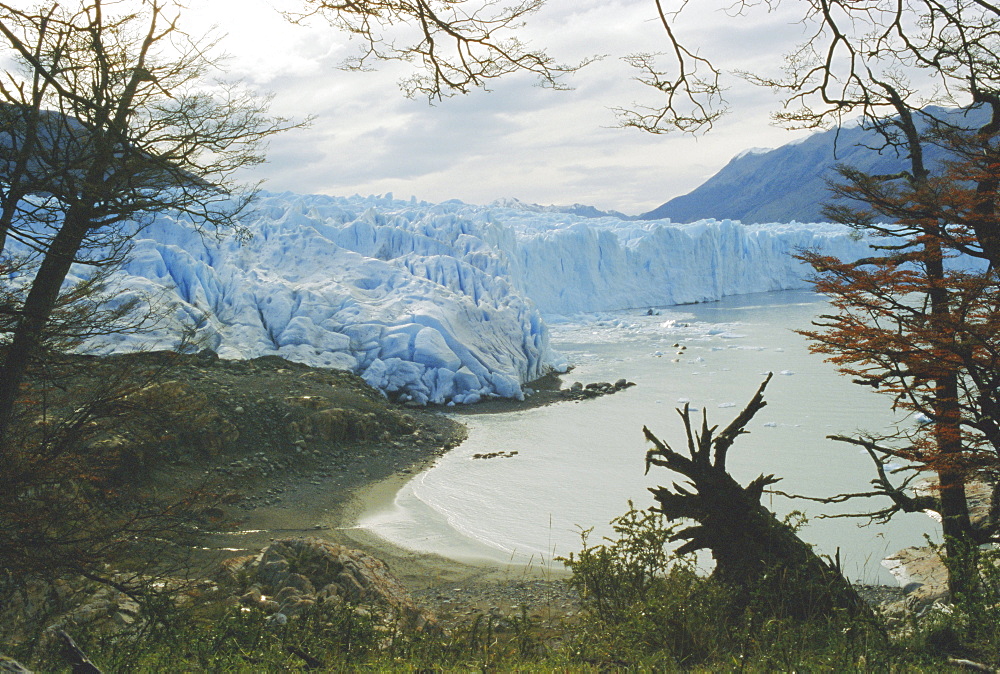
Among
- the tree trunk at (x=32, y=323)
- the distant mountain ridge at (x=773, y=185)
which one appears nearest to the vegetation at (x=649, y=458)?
the tree trunk at (x=32, y=323)

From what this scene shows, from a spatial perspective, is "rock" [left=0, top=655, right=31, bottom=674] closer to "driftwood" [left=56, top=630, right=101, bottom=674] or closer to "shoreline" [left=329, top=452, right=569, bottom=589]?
"driftwood" [left=56, top=630, right=101, bottom=674]

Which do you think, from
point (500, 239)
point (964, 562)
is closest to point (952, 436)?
point (964, 562)

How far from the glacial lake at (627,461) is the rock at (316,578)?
154 centimetres

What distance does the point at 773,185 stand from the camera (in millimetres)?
106750

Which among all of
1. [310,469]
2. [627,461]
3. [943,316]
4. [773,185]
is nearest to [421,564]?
[310,469]

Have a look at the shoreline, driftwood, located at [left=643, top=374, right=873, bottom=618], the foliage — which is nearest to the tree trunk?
driftwood, located at [left=643, top=374, right=873, bottom=618]

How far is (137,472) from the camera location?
33.7 feet

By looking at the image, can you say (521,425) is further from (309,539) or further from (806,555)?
(806,555)

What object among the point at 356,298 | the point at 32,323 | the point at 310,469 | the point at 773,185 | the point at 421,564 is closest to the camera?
the point at 32,323

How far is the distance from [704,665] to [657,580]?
2.62 ft

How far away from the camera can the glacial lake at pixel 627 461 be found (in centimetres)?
960

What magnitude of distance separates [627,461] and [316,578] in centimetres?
794

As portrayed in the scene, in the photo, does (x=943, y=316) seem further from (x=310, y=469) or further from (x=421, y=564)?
(x=310, y=469)

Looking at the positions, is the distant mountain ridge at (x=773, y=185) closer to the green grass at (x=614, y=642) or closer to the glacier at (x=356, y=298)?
the glacier at (x=356, y=298)
